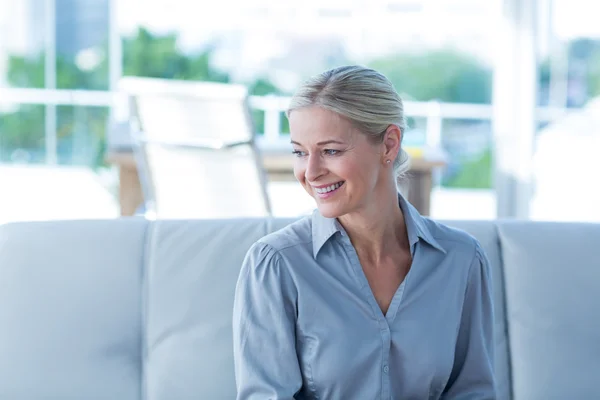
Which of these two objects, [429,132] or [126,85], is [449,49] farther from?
[126,85]

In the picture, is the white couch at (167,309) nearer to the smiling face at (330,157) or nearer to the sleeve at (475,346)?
the sleeve at (475,346)

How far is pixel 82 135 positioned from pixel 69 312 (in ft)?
16.0

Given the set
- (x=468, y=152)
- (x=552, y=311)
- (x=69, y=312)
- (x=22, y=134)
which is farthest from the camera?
(x=468, y=152)

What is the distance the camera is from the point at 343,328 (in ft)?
4.60

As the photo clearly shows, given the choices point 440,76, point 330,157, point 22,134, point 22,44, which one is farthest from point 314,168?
point 440,76

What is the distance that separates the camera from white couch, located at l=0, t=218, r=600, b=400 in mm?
1596

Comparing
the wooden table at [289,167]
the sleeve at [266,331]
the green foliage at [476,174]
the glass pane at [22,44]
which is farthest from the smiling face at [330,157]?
the green foliage at [476,174]

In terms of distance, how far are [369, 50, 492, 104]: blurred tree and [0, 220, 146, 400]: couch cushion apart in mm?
5296

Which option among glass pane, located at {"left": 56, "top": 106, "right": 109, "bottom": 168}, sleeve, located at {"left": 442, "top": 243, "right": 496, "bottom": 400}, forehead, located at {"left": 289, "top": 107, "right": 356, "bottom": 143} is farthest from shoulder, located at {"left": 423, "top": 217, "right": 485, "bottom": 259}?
glass pane, located at {"left": 56, "top": 106, "right": 109, "bottom": 168}

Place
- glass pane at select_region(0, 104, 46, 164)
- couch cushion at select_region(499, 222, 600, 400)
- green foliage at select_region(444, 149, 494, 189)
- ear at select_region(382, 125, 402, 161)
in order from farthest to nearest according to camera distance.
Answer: green foliage at select_region(444, 149, 494, 189) → glass pane at select_region(0, 104, 46, 164) → couch cushion at select_region(499, 222, 600, 400) → ear at select_region(382, 125, 402, 161)

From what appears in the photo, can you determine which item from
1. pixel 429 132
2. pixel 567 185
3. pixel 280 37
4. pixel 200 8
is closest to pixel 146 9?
pixel 200 8

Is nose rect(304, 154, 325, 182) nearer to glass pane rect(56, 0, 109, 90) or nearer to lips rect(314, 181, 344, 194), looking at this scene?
lips rect(314, 181, 344, 194)

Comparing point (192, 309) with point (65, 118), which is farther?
point (65, 118)

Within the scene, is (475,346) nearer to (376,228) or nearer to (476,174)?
(376,228)
